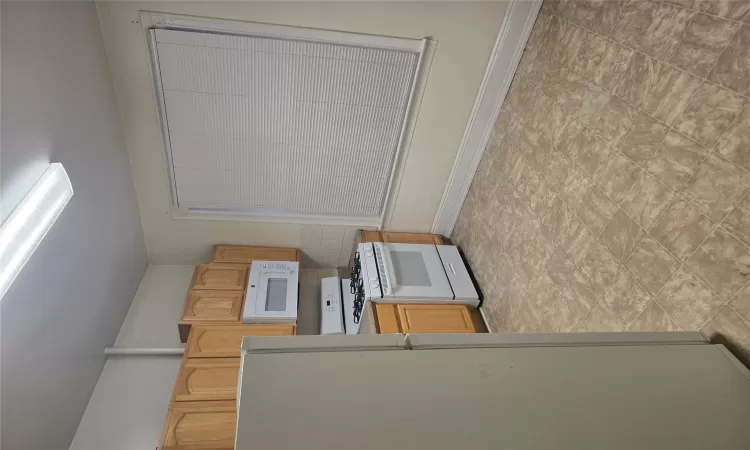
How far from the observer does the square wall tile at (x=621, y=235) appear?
4.51ft

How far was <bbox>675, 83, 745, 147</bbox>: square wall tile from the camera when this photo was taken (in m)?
1.09

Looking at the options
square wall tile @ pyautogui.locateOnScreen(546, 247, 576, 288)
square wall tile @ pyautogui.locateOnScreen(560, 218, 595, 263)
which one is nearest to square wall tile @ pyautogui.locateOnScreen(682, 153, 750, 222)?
square wall tile @ pyautogui.locateOnScreen(560, 218, 595, 263)

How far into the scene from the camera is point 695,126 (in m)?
1.19

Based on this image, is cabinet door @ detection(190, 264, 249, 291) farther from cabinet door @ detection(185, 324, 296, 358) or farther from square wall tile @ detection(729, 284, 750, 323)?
square wall tile @ detection(729, 284, 750, 323)

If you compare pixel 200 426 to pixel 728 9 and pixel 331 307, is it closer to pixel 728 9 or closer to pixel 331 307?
pixel 331 307

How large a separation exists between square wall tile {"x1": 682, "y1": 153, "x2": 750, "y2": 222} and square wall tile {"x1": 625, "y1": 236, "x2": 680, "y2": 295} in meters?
0.17

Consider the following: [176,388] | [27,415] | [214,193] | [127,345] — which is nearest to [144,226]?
[214,193]

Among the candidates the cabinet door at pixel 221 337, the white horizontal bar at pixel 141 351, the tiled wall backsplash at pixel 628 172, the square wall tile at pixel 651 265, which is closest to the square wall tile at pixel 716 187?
the tiled wall backsplash at pixel 628 172

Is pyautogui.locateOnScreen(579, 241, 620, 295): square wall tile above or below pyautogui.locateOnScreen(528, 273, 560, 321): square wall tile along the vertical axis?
below

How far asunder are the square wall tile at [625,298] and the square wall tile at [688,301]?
0.07 meters

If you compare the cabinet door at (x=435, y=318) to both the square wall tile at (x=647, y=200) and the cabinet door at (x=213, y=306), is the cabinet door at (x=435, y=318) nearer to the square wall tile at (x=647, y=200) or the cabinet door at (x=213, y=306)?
the cabinet door at (x=213, y=306)

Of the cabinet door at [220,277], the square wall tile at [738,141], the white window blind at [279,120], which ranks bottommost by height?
the square wall tile at [738,141]

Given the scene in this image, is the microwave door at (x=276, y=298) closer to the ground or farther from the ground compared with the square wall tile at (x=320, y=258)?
closer to the ground

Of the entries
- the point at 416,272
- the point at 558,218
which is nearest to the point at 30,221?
the point at 416,272
